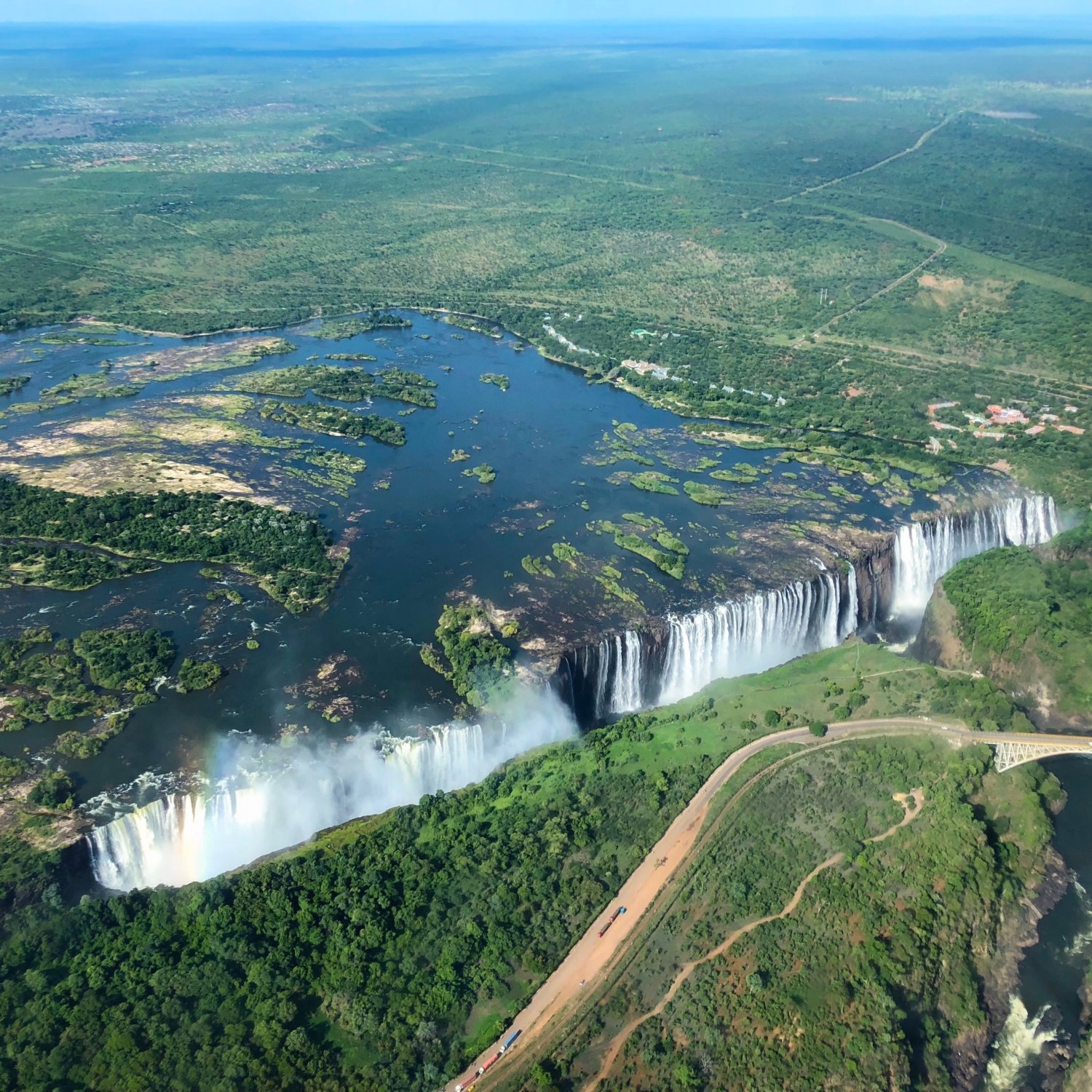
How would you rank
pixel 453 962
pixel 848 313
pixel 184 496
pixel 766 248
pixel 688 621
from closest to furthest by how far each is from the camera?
1. pixel 453 962
2. pixel 688 621
3. pixel 184 496
4. pixel 848 313
5. pixel 766 248

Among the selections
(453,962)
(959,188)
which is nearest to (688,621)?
(453,962)

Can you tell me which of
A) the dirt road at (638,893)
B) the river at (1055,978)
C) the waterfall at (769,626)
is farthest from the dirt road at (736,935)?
the waterfall at (769,626)

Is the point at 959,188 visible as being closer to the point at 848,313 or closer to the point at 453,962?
the point at 848,313

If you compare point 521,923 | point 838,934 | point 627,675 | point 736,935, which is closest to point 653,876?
point 736,935

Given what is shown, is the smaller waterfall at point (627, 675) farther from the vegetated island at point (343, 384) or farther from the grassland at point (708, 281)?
the vegetated island at point (343, 384)

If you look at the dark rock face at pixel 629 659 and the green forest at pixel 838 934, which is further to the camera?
the dark rock face at pixel 629 659

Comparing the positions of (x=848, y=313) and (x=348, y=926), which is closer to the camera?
(x=348, y=926)
